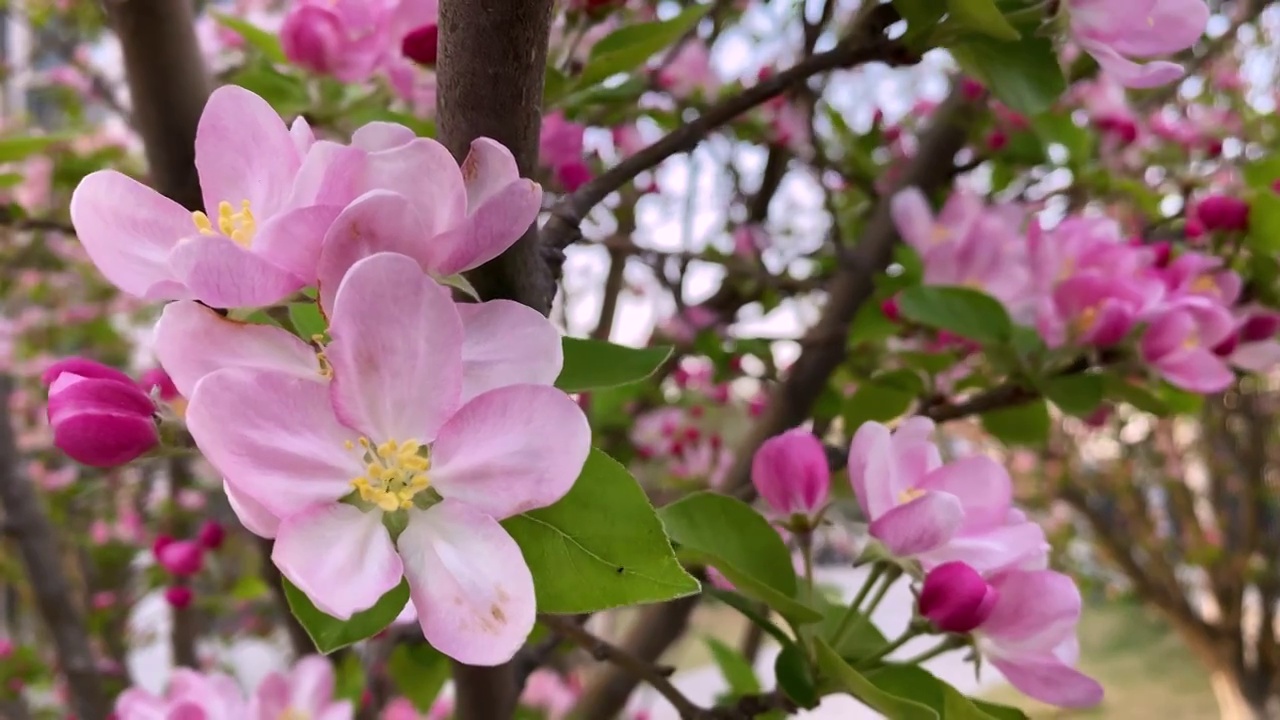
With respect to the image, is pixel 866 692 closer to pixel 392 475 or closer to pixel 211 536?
pixel 392 475

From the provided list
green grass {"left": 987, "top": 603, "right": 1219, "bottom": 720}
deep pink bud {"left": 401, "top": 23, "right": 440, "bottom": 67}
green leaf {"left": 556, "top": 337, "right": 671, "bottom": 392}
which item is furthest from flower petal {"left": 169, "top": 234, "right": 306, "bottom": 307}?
green grass {"left": 987, "top": 603, "right": 1219, "bottom": 720}

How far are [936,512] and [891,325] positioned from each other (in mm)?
404

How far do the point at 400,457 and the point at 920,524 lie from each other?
22cm

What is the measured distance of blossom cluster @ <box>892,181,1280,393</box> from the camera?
61 centimetres

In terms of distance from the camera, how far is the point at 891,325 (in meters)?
0.76

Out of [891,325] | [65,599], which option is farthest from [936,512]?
[65,599]

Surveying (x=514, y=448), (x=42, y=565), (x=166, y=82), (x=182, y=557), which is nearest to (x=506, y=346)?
→ (x=514, y=448)

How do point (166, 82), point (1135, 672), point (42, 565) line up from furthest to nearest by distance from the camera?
point (1135, 672) < point (42, 565) < point (166, 82)

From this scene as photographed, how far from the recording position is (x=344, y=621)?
294mm

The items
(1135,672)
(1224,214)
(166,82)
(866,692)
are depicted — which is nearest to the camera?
(866,692)

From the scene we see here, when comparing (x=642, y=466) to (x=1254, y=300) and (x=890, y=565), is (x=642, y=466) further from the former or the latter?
(x=890, y=565)

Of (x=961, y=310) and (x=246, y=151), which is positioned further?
(x=961, y=310)

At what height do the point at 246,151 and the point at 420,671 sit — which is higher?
the point at 246,151

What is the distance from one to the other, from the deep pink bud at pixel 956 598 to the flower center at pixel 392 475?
0.75ft
